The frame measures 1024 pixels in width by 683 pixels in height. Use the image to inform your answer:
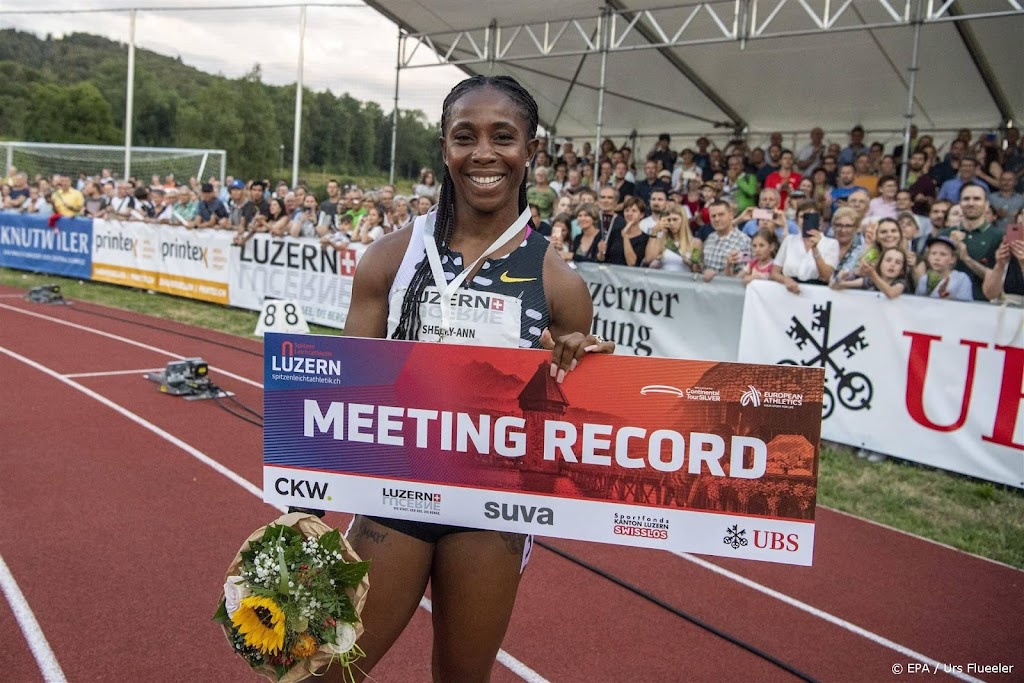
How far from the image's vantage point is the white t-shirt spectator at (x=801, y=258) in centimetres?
775

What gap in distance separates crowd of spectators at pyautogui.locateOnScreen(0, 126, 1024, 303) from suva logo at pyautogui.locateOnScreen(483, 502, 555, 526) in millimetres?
1679

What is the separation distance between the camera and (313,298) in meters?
12.4

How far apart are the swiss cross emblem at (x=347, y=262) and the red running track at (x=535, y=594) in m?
5.37

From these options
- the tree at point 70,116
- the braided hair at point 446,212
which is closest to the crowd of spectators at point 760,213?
the braided hair at point 446,212

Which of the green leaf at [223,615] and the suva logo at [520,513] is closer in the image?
the green leaf at [223,615]

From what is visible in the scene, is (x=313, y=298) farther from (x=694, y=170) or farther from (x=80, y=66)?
(x=80, y=66)

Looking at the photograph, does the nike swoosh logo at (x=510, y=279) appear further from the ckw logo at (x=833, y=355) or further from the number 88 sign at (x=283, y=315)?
the number 88 sign at (x=283, y=315)

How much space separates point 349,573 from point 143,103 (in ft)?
210

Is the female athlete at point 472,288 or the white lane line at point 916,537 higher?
the female athlete at point 472,288

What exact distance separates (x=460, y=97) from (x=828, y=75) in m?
13.7

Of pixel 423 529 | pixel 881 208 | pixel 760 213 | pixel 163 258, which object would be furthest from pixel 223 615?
pixel 163 258

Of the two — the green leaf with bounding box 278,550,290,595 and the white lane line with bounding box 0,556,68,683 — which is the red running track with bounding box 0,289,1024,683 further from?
the green leaf with bounding box 278,550,290,595

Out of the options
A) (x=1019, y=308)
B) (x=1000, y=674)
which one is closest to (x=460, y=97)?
(x=1000, y=674)

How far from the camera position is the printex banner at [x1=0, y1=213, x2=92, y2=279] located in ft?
53.5
